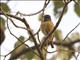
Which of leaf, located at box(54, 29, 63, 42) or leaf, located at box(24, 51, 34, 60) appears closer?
leaf, located at box(24, 51, 34, 60)

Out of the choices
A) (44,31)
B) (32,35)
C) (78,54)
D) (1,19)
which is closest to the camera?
(32,35)

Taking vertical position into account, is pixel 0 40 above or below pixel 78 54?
above

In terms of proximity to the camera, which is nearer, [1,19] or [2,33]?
[1,19]

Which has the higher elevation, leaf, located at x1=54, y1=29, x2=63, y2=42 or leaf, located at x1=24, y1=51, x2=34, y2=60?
leaf, located at x1=54, y1=29, x2=63, y2=42

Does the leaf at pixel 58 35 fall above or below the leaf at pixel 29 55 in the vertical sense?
above

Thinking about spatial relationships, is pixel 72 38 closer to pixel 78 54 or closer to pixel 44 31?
pixel 44 31

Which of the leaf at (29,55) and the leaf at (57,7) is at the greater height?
the leaf at (57,7)

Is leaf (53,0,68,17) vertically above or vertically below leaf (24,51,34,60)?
above

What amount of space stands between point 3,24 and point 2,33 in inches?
28.5

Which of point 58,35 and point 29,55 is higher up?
point 58,35

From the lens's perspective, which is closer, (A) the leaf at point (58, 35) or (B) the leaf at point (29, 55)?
(B) the leaf at point (29, 55)

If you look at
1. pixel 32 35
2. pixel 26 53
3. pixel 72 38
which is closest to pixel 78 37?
pixel 72 38

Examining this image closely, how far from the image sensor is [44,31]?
4.50 metres

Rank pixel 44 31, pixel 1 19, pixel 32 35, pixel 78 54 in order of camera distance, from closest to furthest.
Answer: pixel 32 35, pixel 78 54, pixel 1 19, pixel 44 31
